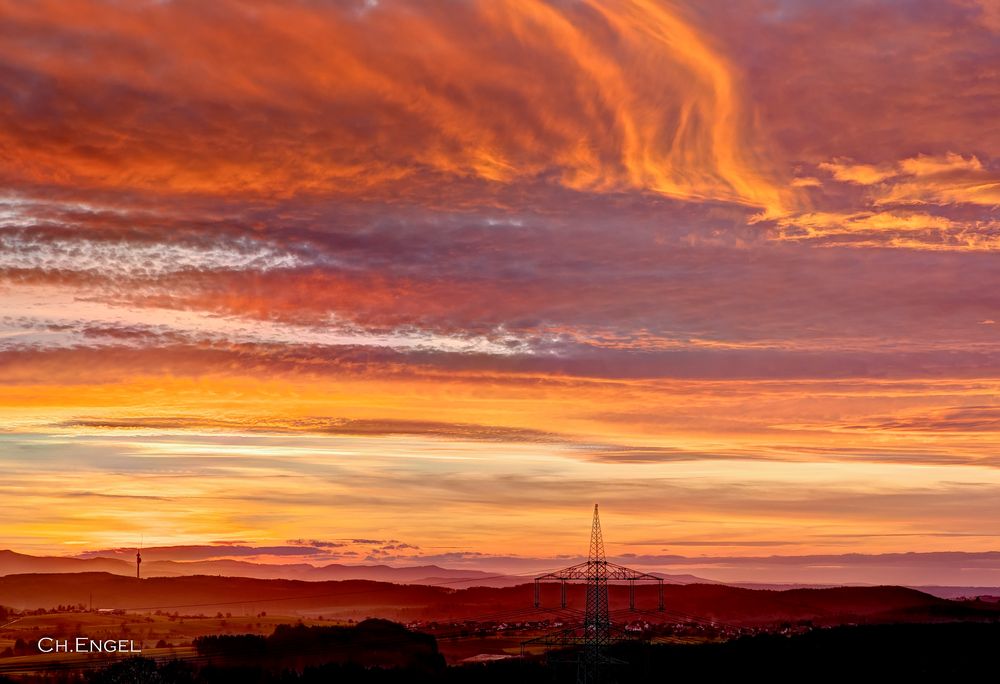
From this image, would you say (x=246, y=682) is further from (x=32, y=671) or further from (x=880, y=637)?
(x=880, y=637)

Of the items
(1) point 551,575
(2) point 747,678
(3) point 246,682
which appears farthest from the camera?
(2) point 747,678

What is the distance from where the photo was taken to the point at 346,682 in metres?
117

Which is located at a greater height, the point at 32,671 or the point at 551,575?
the point at 551,575

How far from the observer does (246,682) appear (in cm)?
11644

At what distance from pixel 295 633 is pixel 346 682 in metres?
35.0

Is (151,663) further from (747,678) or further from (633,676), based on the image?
(747,678)

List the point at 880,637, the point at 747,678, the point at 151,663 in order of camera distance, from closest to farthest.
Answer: the point at 151,663, the point at 747,678, the point at 880,637

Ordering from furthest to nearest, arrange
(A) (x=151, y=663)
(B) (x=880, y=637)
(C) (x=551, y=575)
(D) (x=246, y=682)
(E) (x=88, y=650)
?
(B) (x=880, y=637) → (E) (x=88, y=650) → (D) (x=246, y=682) → (A) (x=151, y=663) → (C) (x=551, y=575)

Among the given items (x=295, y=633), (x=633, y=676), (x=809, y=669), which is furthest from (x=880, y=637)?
(x=295, y=633)

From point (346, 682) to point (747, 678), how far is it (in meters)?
54.4

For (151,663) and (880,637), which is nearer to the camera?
(151,663)

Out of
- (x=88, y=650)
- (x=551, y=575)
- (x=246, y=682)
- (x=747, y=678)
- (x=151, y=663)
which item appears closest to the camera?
(x=551, y=575)

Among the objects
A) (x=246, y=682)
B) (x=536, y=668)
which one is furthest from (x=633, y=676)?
(x=246, y=682)

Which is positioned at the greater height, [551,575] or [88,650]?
[551,575]
